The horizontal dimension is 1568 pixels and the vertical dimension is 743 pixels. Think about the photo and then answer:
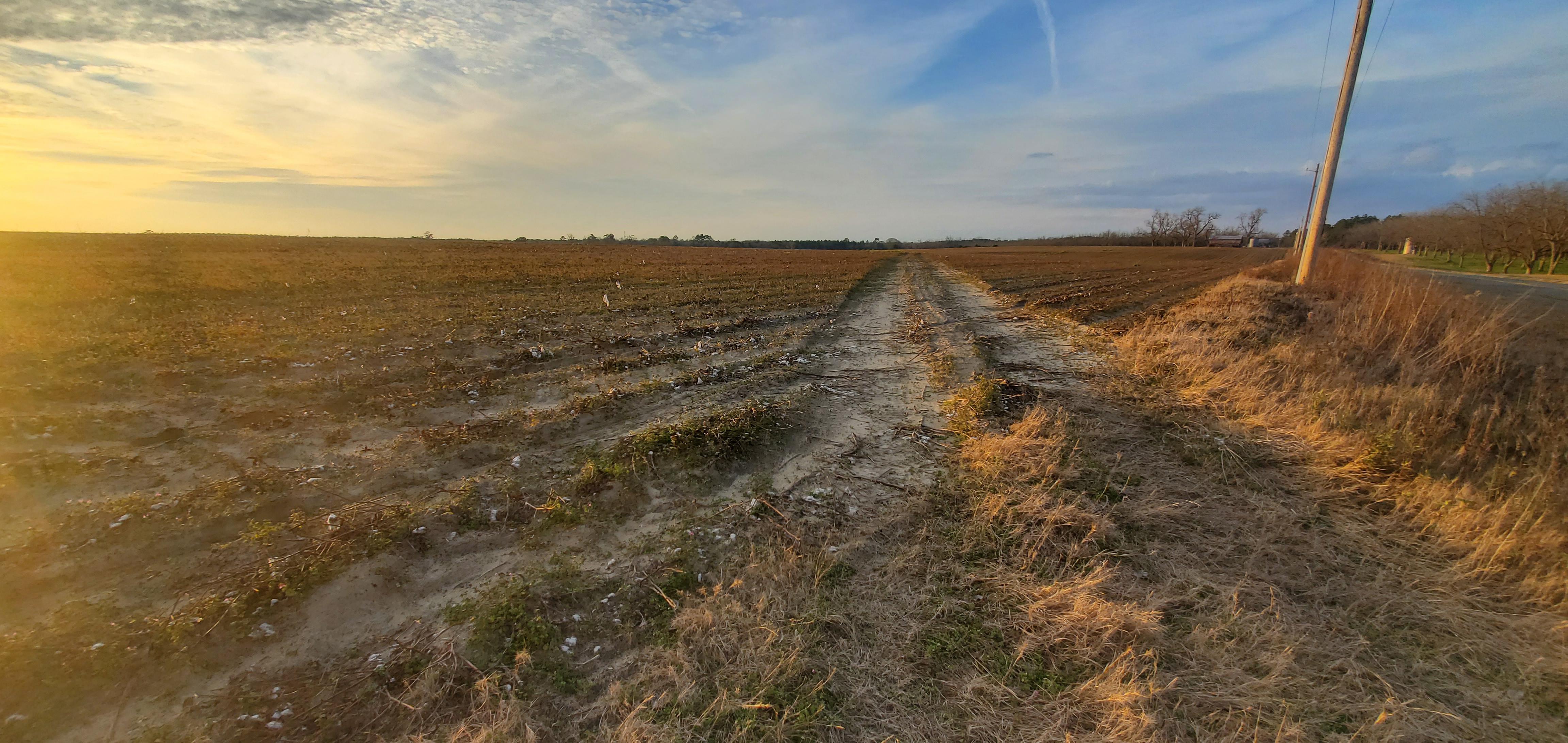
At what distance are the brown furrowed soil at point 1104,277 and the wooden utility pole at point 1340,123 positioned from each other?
17.0 feet

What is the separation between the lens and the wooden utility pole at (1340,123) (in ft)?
45.6

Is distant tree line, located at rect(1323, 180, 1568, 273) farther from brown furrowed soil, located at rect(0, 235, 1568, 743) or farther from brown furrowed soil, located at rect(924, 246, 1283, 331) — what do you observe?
brown furrowed soil, located at rect(0, 235, 1568, 743)

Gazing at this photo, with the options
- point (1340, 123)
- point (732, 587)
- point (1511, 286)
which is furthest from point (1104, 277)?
point (732, 587)

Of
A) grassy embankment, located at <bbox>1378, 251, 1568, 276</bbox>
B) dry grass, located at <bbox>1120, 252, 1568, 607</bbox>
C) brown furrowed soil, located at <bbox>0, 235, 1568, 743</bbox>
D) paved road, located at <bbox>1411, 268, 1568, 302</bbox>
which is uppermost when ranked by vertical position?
grassy embankment, located at <bbox>1378, 251, 1568, 276</bbox>

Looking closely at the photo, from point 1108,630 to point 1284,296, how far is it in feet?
57.3

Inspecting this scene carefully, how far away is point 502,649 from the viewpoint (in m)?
4.10

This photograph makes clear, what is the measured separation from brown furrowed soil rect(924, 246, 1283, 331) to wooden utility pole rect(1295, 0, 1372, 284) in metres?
5.17

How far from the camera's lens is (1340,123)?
14.6 meters

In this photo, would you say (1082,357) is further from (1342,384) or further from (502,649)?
(502,649)

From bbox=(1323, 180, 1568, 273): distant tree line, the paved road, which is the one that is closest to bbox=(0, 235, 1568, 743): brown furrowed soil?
the paved road

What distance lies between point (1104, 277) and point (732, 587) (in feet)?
137

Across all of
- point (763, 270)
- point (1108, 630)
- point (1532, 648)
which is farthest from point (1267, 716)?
point (763, 270)

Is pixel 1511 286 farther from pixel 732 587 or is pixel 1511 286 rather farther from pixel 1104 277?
pixel 732 587

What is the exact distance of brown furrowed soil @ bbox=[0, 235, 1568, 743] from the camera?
3.62 m
